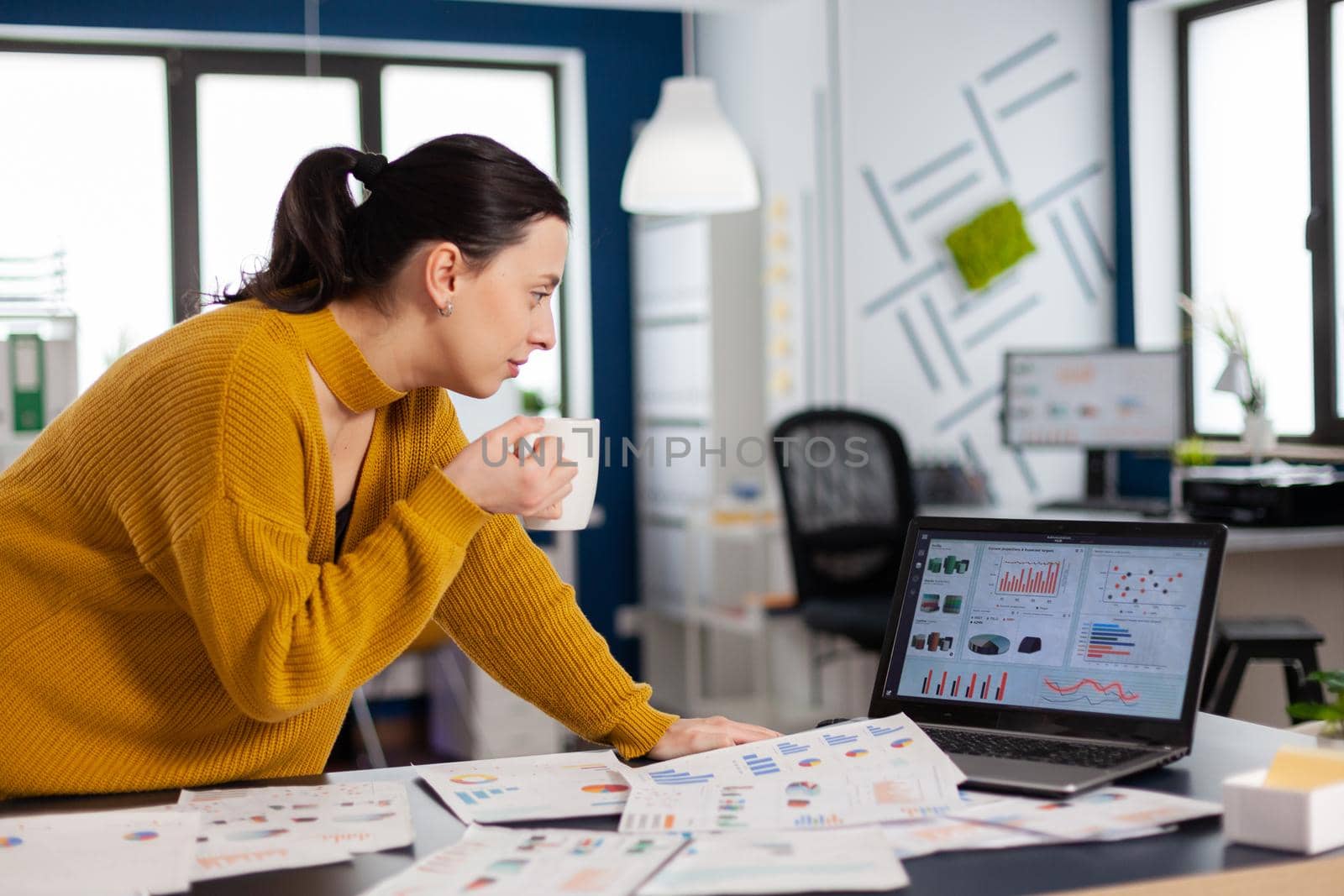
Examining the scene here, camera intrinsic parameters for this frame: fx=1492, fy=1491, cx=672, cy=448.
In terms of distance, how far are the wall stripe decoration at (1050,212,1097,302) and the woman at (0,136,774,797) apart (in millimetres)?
4027

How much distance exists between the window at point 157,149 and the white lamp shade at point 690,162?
2.67 ft

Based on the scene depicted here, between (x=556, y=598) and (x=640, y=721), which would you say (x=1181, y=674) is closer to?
(x=640, y=721)

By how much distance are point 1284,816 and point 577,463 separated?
2.39 ft

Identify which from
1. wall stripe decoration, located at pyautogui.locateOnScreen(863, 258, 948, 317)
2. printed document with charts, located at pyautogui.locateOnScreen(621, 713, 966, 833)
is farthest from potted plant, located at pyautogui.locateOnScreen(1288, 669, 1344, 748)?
wall stripe decoration, located at pyautogui.locateOnScreen(863, 258, 948, 317)

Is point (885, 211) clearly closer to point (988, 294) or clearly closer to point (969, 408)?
point (988, 294)

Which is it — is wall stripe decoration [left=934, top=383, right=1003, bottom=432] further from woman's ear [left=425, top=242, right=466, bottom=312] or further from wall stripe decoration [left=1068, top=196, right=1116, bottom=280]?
woman's ear [left=425, top=242, right=466, bottom=312]

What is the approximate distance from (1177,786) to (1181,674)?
0.13 metres

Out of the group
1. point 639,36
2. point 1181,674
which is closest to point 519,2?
point 639,36

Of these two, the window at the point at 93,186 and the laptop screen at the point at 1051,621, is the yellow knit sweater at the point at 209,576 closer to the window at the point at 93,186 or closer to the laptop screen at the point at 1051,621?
the laptop screen at the point at 1051,621

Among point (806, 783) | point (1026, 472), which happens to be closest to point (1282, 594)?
point (1026, 472)

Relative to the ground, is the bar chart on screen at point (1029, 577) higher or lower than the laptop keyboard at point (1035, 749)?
higher

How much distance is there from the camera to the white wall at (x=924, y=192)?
4.91m

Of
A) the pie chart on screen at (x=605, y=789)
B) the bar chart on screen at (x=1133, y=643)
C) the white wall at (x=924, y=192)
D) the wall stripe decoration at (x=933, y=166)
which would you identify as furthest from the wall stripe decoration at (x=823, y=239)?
the pie chart on screen at (x=605, y=789)

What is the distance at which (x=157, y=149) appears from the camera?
5.17 m
